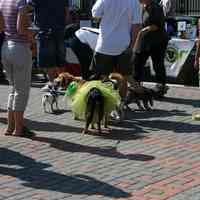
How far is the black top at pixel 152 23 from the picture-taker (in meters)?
10.4

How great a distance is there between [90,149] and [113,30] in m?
2.00

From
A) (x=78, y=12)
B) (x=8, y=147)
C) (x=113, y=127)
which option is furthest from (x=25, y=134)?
(x=78, y=12)

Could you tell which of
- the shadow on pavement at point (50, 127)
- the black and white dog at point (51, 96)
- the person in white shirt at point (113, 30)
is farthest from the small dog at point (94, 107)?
the black and white dog at point (51, 96)

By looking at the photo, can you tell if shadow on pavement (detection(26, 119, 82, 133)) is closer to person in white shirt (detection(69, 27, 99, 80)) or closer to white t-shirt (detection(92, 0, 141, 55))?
white t-shirt (detection(92, 0, 141, 55))

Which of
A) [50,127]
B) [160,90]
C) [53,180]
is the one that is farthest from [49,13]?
[53,180]

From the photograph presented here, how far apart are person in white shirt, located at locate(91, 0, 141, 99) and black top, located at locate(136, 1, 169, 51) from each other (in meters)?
1.47

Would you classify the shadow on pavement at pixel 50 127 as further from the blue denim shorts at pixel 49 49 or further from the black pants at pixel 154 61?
the black pants at pixel 154 61

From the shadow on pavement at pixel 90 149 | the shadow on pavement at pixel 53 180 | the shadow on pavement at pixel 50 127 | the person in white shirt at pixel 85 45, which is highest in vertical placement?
the person in white shirt at pixel 85 45

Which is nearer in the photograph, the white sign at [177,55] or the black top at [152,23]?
the black top at [152,23]

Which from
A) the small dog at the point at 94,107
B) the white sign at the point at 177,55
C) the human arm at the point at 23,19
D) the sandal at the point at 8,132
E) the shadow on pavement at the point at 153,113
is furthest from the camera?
the white sign at the point at 177,55

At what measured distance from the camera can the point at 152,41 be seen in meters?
10.5

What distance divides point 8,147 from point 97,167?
130cm

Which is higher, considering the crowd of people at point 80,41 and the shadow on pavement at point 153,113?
the crowd of people at point 80,41

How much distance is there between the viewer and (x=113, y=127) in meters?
8.51
